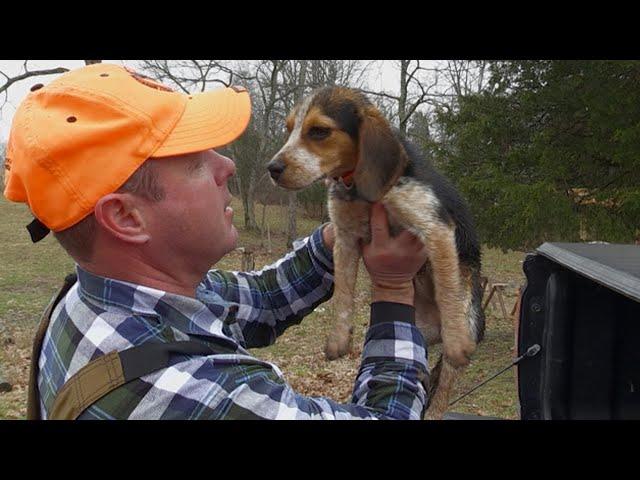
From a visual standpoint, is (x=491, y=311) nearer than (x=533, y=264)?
No

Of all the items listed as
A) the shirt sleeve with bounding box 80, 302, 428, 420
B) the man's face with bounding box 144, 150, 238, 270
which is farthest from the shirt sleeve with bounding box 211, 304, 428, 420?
the man's face with bounding box 144, 150, 238, 270

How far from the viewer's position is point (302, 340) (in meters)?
11.4

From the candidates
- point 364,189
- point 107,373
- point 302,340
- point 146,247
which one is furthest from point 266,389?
point 302,340

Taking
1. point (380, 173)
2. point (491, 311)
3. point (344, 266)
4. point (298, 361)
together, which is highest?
point (380, 173)

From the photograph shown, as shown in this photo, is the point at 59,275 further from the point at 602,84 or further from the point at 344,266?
the point at 344,266

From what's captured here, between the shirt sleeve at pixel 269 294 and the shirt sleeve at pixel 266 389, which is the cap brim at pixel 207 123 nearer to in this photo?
the shirt sleeve at pixel 266 389

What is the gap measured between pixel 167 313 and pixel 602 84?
9.50 m

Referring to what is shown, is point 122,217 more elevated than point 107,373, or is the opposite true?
point 122,217

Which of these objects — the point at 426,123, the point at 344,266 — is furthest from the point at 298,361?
the point at 344,266

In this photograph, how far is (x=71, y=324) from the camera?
65.4 inches

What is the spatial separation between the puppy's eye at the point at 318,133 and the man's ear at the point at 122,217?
1344mm

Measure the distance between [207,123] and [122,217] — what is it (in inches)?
14.8

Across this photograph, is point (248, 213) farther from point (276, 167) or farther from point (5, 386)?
point (276, 167)

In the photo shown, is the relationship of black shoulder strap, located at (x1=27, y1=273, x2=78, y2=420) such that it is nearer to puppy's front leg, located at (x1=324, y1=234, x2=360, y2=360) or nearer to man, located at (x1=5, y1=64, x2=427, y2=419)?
man, located at (x1=5, y1=64, x2=427, y2=419)
